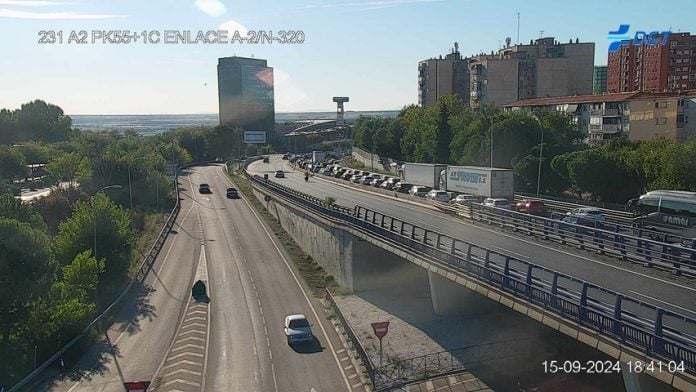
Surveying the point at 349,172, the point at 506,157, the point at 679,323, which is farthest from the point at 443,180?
the point at 679,323

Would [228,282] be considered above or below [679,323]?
below

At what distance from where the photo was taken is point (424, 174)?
63.5m

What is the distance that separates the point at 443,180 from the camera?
59.0 metres

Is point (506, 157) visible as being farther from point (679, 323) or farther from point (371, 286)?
point (679, 323)

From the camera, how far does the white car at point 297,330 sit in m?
28.8

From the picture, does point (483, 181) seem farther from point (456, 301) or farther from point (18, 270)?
point (18, 270)

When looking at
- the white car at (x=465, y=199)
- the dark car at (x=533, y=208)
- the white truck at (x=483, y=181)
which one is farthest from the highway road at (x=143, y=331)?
the white truck at (x=483, y=181)

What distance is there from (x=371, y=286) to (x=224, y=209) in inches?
1645

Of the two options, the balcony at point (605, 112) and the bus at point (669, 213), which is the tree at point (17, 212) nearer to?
the bus at point (669, 213)

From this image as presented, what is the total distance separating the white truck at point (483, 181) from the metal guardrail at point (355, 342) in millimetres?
18604

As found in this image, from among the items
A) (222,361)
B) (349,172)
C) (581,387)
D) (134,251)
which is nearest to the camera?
(581,387)

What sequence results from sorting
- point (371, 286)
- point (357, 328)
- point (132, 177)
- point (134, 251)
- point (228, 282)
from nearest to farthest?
1. point (357, 328)
2. point (371, 286)
3. point (228, 282)
4. point (134, 251)
5. point (132, 177)

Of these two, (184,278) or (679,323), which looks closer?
(679,323)

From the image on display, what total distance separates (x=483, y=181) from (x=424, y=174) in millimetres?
13962
